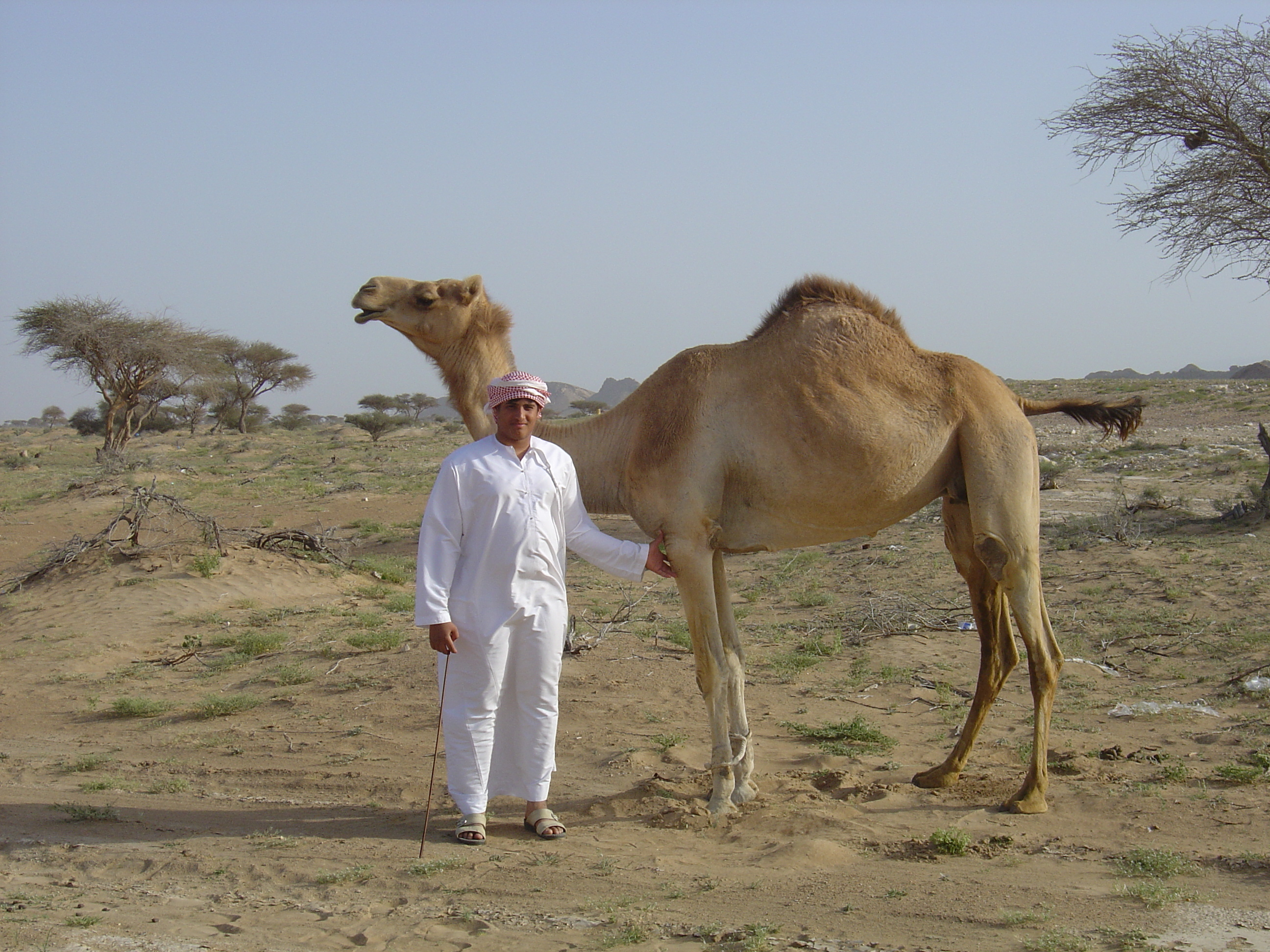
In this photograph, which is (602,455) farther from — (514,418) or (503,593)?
(503,593)

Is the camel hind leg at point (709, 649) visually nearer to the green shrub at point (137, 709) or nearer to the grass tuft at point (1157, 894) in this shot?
the grass tuft at point (1157, 894)

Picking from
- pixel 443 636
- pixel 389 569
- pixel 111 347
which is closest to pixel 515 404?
pixel 443 636

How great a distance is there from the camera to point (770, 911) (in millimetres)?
3936

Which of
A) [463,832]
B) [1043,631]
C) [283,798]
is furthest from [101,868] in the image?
[1043,631]

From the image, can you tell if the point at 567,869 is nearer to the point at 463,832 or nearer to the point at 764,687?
the point at 463,832

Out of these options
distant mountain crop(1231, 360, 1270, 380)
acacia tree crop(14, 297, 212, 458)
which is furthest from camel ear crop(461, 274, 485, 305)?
distant mountain crop(1231, 360, 1270, 380)

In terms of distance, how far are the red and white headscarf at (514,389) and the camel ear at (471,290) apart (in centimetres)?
130

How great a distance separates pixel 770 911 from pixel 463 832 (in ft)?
5.44

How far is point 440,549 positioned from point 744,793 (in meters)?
2.06

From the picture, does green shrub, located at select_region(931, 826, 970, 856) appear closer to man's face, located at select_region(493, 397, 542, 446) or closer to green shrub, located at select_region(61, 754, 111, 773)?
man's face, located at select_region(493, 397, 542, 446)

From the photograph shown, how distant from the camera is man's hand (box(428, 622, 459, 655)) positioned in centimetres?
471

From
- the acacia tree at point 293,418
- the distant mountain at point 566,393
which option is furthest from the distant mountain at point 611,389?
the acacia tree at point 293,418

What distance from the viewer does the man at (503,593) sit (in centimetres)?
489

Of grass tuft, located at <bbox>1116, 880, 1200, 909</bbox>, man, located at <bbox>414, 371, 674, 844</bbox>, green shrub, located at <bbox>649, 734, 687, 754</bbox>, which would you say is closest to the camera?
grass tuft, located at <bbox>1116, 880, 1200, 909</bbox>
